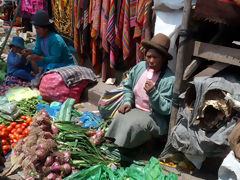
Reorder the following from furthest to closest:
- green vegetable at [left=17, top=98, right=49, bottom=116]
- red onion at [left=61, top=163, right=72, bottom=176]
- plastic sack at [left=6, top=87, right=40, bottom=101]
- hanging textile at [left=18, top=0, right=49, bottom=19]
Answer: hanging textile at [left=18, top=0, right=49, bottom=19], plastic sack at [left=6, top=87, right=40, bottom=101], green vegetable at [left=17, top=98, right=49, bottom=116], red onion at [left=61, top=163, right=72, bottom=176]

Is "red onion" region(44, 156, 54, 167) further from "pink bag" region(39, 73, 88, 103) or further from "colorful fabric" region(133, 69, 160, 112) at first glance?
"pink bag" region(39, 73, 88, 103)

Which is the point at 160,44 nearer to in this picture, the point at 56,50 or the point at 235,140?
the point at 235,140

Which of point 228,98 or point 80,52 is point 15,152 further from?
point 80,52

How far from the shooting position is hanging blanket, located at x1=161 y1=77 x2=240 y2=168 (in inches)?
86.7

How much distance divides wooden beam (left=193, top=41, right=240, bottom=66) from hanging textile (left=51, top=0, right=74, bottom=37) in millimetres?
3720

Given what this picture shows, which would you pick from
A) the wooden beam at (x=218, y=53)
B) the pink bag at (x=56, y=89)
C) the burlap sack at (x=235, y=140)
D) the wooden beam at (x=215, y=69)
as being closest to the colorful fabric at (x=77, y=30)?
the pink bag at (x=56, y=89)

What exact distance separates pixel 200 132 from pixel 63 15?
4.39 meters

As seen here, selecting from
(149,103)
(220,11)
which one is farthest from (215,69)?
(149,103)

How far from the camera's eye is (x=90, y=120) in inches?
154

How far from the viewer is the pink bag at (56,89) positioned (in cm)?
460

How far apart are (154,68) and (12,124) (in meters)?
2.35

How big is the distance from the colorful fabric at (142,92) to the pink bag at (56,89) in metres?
1.80

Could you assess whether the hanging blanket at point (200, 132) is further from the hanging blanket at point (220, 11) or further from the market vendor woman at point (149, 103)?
the hanging blanket at point (220, 11)

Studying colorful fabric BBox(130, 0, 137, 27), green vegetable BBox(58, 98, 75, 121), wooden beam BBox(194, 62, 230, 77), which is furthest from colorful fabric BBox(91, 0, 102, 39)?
wooden beam BBox(194, 62, 230, 77)
